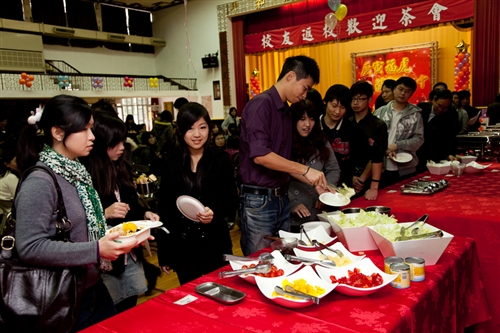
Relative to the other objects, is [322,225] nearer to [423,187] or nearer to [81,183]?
[81,183]

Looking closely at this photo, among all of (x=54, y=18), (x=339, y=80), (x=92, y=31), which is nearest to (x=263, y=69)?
(x=339, y=80)

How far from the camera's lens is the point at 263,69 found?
11.9 m

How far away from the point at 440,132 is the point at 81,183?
10.3 ft

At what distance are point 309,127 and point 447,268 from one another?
107cm

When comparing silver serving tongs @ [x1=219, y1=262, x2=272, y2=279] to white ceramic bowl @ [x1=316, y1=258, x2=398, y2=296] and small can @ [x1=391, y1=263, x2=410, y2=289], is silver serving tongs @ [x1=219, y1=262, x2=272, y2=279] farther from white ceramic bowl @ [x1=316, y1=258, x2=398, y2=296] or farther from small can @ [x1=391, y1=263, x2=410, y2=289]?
small can @ [x1=391, y1=263, x2=410, y2=289]

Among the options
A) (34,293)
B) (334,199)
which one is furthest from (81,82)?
(34,293)

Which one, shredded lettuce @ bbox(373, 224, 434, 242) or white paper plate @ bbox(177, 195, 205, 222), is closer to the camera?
shredded lettuce @ bbox(373, 224, 434, 242)

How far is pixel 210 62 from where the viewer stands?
39.3 ft

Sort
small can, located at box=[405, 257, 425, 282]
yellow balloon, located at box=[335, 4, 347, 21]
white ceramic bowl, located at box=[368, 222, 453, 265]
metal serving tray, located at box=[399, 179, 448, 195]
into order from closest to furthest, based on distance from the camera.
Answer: small can, located at box=[405, 257, 425, 282] → white ceramic bowl, located at box=[368, 222, 453, 265] → metal serving tray, located at box=[399, 179, 448, 195] → yellow balloon, located at box=[335, 4, 347, 21]

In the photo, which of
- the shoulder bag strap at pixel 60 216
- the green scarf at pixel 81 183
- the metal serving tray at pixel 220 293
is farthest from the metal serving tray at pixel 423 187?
the shoulder bag strap at pixel 60 216

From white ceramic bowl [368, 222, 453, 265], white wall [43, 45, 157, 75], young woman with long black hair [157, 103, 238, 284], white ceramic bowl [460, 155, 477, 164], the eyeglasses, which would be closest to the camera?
white ceramic bowl [368, 222, 453, 265]

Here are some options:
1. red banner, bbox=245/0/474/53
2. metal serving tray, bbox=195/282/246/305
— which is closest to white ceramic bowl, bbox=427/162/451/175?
metal serving tray, bbox=195/282/246/305

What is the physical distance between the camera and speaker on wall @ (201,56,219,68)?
11.9 meters

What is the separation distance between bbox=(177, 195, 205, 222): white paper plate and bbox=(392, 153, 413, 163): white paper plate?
1843mm
